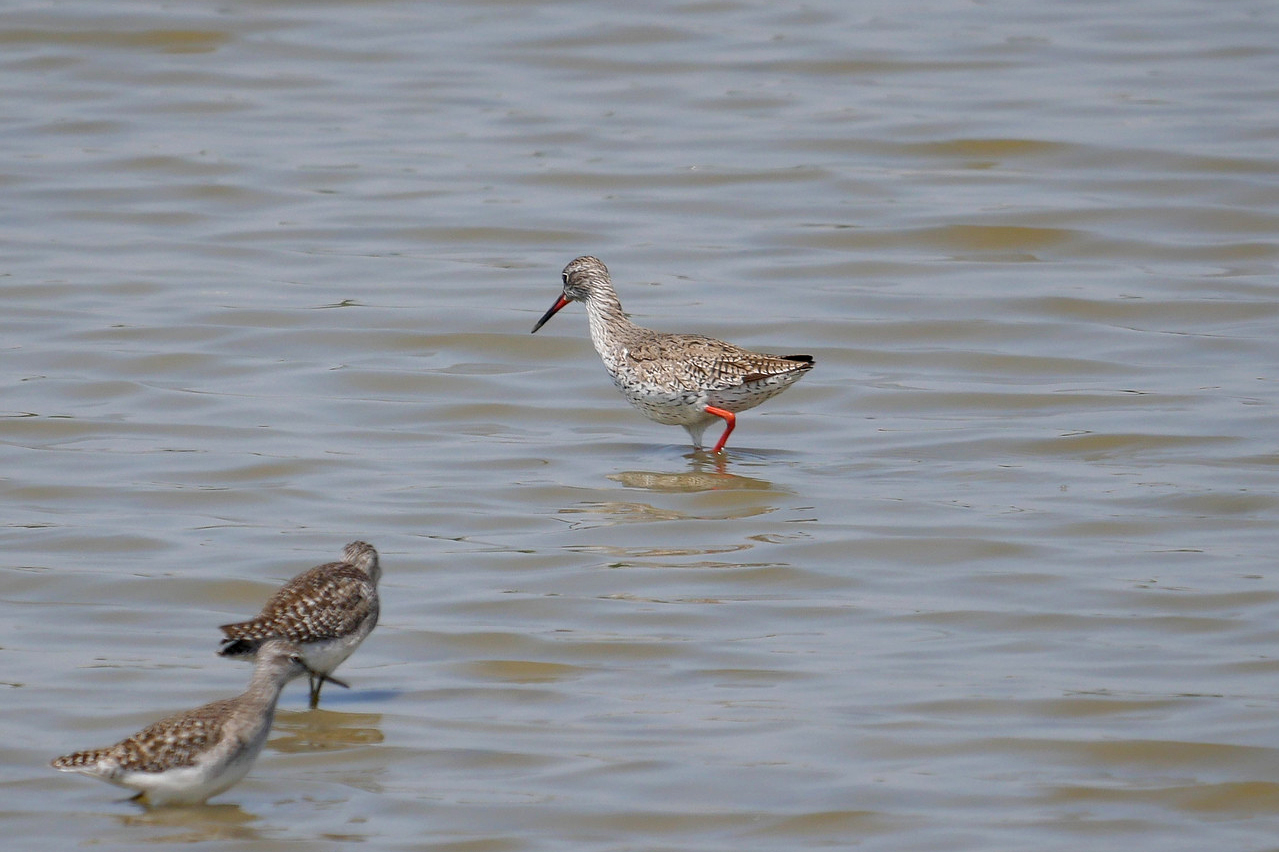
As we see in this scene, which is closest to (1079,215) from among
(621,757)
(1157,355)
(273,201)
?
(1157,355)

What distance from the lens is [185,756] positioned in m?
6.48

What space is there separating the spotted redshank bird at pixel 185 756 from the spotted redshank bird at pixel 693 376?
544 centimetres

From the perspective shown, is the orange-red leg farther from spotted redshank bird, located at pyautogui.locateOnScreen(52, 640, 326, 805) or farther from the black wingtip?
spotted redshank bird, located at pyautogui.locateOnScreen(52, 640, 326, 805)

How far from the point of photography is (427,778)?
7188 millimetres

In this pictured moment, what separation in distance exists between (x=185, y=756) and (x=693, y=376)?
5846 mm

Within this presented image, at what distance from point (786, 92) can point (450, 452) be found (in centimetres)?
1119

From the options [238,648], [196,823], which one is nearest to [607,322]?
[238,648]

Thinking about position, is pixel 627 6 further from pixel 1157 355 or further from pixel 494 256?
pixel 1157 355

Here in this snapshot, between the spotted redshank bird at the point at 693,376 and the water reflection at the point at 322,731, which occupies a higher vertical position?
the spotted redshank bird at the point at 693,376

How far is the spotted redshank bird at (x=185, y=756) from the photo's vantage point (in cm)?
646

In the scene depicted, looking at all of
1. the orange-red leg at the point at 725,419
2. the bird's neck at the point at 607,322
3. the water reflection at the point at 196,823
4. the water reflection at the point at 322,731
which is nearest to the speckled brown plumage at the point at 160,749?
the water reflection at the point at 196,823

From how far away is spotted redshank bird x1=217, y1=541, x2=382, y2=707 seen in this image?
7368 mm

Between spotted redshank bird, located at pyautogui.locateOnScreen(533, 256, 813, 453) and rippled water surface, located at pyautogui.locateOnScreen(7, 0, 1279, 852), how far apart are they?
13.3 inches

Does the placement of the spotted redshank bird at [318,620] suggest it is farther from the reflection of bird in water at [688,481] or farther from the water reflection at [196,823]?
the reflection of bird in water at [688,481]
